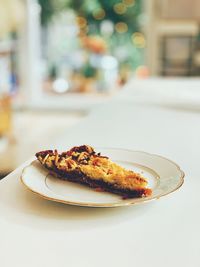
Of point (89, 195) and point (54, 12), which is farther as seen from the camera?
point (54, 12)

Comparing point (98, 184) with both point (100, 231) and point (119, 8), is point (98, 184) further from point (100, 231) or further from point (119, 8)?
point (119, 8)

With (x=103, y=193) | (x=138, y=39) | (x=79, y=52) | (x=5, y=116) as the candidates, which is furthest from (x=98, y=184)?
(x=79, y=52)

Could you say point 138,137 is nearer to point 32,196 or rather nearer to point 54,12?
point 32,196

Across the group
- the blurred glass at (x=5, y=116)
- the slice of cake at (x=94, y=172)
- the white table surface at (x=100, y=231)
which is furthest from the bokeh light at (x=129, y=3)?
the slice of cake at (x=94, y=172)

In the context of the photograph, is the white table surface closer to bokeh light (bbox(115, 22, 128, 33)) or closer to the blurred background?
the blurred background

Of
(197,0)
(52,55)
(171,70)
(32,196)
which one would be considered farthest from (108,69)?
(32,196)

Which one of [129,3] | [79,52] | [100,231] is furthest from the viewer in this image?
[79,52]
